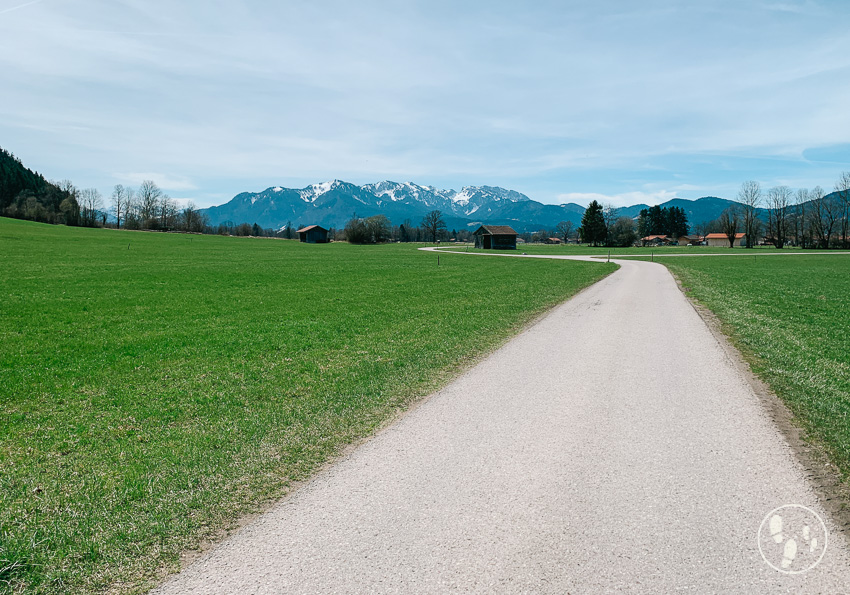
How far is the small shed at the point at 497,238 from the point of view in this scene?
10481 cm

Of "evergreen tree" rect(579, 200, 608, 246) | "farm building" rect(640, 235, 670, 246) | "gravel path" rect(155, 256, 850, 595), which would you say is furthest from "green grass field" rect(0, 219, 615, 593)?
"farm building" rect(640, 235, 670, 246)

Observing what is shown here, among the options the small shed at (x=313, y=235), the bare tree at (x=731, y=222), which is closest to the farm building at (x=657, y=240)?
the bare tree at (x=731, y=222)

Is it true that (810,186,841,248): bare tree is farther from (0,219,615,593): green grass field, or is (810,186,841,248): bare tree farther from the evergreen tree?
(0,219,615,593): green grass field

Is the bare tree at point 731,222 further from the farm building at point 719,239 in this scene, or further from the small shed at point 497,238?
the small shed at point 497,238

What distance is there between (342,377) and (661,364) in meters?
6.67

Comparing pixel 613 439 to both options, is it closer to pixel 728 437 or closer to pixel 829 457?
pixel 728 437

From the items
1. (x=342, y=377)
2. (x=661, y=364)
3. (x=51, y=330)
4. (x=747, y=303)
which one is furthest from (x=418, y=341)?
(x=747, y=303)

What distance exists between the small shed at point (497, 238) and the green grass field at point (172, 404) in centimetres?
8604

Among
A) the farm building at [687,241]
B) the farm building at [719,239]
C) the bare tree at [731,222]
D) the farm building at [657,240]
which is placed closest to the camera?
the bare tree at [731,222]

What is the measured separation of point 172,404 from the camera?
8.00m

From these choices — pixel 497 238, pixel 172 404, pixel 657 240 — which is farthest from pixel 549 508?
pixel 657 240

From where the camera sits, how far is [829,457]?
5.83 meters

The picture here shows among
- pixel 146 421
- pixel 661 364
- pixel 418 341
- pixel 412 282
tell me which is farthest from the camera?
pixel 412 282

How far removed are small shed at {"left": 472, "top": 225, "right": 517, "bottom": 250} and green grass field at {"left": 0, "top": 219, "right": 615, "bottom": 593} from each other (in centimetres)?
8604
